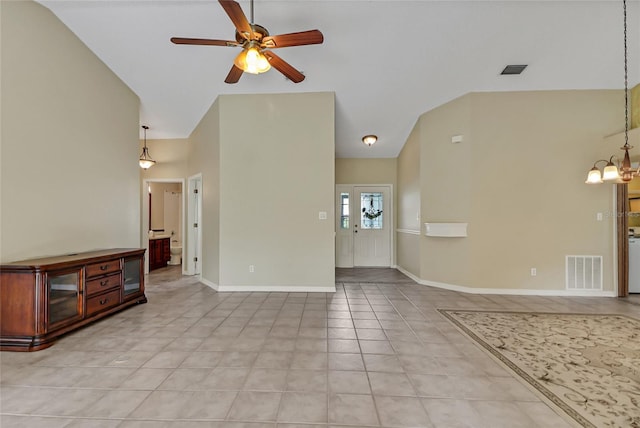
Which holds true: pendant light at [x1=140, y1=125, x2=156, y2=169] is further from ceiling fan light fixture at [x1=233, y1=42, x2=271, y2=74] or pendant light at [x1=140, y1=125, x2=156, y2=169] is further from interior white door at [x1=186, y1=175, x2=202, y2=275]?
ceiling fan light fixture at [x1=233, y1=42, x2=271, y2=74]

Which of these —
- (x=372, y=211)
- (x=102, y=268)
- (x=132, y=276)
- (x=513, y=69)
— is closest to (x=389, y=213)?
(x=372, y=211)

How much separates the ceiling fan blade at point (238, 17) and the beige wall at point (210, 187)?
2.44 m

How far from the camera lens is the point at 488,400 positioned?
1822 millimetres

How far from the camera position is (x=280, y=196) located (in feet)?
15.0

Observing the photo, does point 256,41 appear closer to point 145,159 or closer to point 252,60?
point 252,60

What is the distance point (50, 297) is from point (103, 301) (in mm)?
632

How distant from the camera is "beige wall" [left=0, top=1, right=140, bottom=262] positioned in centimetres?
276

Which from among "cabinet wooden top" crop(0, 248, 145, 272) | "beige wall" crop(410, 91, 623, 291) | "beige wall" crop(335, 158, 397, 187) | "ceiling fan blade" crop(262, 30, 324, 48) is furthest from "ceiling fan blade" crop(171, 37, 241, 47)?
"beige wall" crop(335, 158, 397, 187)

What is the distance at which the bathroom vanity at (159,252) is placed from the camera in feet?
21.2

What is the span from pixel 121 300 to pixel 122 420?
2297mm

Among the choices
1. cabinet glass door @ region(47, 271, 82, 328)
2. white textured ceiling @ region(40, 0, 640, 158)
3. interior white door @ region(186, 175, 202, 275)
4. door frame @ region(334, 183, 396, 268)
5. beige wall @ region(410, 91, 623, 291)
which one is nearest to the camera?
cabinet glass door @ region(47, 271, 82, 328)

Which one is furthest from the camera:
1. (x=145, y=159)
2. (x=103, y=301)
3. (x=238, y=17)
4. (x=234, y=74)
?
(x=145, y=159)

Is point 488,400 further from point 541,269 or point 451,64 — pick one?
point 451,64

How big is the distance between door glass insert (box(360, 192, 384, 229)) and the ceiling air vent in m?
3.70
